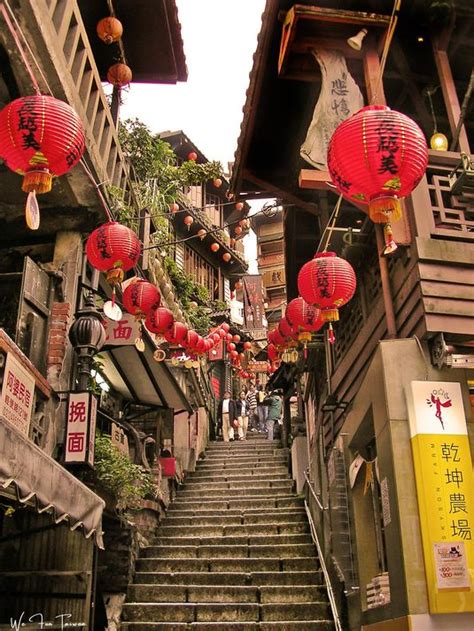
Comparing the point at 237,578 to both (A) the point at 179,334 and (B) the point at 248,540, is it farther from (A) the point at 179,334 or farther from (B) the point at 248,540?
(A) the point at 179,334

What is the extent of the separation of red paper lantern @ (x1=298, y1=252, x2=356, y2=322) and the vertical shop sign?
3.96 meters

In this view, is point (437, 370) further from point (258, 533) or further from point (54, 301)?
point (258, 533)

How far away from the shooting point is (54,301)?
36.5 feet

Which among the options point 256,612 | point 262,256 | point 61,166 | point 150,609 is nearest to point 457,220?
point 61,166

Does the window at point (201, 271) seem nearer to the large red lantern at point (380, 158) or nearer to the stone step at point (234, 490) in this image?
the stone step at point (234, 490)

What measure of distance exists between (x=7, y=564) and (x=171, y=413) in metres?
10.8

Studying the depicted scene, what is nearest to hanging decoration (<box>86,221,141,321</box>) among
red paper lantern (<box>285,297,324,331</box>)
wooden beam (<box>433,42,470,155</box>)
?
red paper lantern (<box>285,297,324,331</box>)

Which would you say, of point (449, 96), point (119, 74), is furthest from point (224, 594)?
point (119, 74)

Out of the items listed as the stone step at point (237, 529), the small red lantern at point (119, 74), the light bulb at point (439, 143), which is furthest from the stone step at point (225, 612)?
the small red lantern at point (119, 74)

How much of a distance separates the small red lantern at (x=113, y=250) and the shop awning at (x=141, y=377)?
4979 mm

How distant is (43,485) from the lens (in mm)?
7270

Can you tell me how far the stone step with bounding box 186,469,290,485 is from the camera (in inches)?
757

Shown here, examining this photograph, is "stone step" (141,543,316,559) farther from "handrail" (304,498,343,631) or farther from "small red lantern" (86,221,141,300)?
"small red lantern" (86,221,141,300)

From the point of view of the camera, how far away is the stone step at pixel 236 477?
19219 mm
